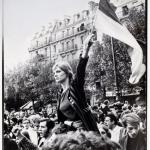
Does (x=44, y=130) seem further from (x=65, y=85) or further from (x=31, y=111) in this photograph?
(x=65, y=85)

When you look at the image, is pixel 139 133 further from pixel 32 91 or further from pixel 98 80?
pixel 32 91

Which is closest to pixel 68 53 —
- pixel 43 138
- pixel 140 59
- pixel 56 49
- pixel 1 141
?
pixel 56 49

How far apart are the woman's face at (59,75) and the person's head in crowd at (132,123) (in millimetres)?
392

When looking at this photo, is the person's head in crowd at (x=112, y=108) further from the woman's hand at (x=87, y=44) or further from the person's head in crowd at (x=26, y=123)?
the person's head in crowd at (x=26, y=123)

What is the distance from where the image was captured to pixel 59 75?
1689mm

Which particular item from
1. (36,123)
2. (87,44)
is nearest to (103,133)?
(36,123)

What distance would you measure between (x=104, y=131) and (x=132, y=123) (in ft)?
0.51

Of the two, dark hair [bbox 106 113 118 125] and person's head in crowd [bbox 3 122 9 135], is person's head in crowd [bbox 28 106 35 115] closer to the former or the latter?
person's head in crowd [bbox 3 122 9 135]

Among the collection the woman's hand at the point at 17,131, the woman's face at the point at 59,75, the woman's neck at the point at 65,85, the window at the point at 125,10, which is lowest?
the woman's hand at the point at 17,131

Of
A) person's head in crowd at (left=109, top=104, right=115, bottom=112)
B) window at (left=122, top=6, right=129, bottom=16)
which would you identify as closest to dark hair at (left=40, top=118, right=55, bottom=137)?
person's head in crowd at (left=109, top=104, right=115, bottom=112)

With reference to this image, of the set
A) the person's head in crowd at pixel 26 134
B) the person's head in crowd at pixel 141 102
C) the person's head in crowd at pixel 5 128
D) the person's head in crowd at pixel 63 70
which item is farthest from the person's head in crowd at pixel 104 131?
the person's head in crowd at pixel 5 128

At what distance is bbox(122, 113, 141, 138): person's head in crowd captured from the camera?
1.60m

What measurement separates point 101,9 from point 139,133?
702 millimetres

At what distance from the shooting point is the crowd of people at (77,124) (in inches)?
63.1
